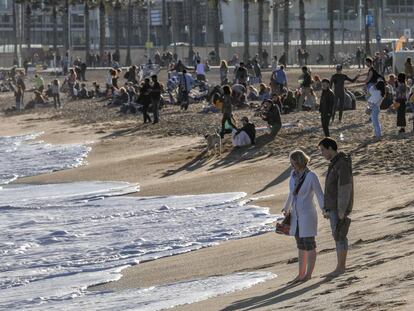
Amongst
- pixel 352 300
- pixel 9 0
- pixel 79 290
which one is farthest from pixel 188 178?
pixel 9 0

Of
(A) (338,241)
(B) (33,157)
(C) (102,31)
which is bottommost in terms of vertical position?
(B) (33,157)

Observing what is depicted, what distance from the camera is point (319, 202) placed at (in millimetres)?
11547

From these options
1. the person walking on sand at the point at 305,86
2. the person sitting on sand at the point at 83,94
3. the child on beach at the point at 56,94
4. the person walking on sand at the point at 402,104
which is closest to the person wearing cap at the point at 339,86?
the person walking on sand at the point at 402,104

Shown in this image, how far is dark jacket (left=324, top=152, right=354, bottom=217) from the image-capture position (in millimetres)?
11398

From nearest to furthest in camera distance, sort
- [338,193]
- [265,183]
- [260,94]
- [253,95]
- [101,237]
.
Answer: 1. [338,193]
2. [101,237]
3. [265,183]
4. [260,94]
5. [253,95]

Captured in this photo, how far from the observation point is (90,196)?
21.0 metres

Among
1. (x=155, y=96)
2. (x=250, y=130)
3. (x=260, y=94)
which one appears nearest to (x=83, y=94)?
(x=260, y=94)

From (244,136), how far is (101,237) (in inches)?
324

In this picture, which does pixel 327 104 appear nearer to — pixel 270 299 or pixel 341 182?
pixel 341 182

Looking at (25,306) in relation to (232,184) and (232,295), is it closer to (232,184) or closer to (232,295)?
(232,295)

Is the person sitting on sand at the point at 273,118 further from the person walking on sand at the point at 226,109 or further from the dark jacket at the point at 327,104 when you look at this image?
the dark jacket at the point at 327,104

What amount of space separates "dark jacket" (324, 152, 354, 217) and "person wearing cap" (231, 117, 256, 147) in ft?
42.7

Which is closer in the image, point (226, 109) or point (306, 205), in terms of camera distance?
point (306, 205)

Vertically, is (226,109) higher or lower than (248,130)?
higher
